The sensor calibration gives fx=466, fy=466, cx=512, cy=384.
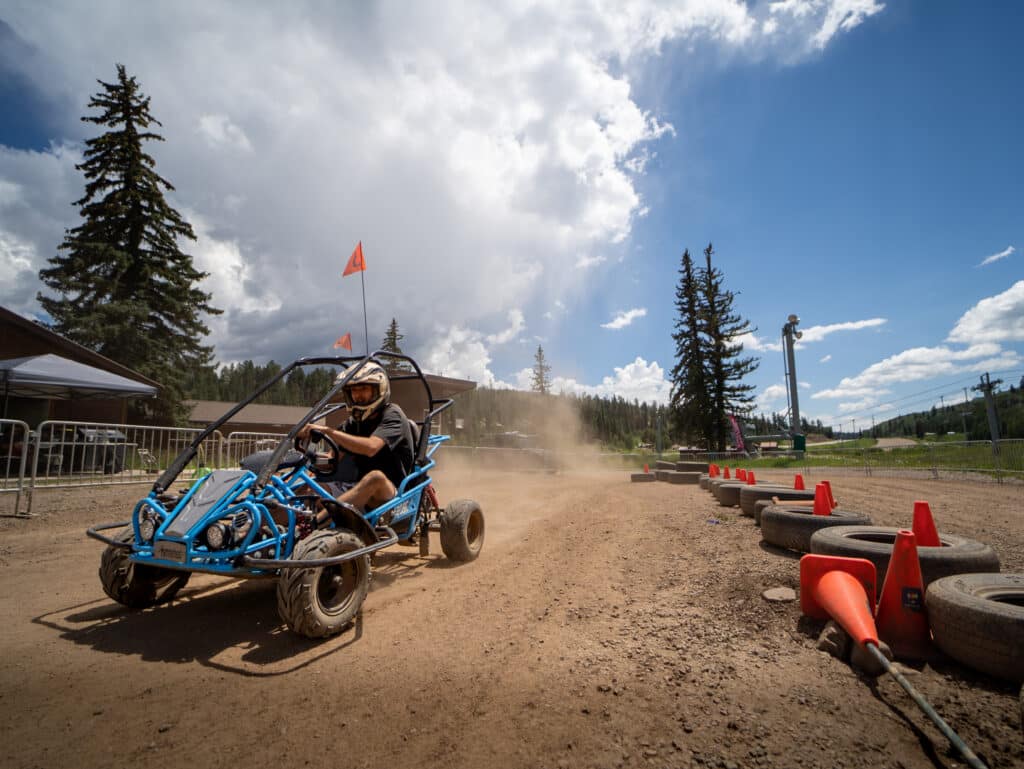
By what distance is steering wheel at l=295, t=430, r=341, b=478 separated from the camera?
3.75m

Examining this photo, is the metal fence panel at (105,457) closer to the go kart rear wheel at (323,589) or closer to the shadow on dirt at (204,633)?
the shadow on dirt at (204,633)

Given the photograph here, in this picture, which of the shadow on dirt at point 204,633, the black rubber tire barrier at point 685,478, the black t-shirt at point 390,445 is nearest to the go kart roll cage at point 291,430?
the black t-shirt at point 390,445

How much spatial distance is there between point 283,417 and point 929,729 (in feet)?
153

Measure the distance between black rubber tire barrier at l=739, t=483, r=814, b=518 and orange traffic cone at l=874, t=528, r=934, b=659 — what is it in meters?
3.78

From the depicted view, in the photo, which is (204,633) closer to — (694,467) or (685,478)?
(685,478)

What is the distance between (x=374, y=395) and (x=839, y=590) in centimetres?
359

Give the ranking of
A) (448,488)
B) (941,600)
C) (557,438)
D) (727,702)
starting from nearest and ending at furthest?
(727,702) < (941,600) < (448,488) < (557,438)

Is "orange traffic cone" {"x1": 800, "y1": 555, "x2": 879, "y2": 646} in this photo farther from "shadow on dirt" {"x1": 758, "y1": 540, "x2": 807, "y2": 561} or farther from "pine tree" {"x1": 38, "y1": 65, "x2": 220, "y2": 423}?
"pine tree" {"x1": 38, "y1": 65, "x2": 220, "y2": 423}

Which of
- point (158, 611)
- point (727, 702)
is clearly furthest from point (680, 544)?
point (158, 611)

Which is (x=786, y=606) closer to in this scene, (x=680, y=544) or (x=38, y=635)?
(x=680, y=544)

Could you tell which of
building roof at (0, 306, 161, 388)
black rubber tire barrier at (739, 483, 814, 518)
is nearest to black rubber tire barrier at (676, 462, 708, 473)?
black rubber tire barrier at (739, 483, 814, 518)

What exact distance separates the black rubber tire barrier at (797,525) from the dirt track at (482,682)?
0.34m

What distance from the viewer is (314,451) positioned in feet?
13.3

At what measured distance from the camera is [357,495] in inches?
139
